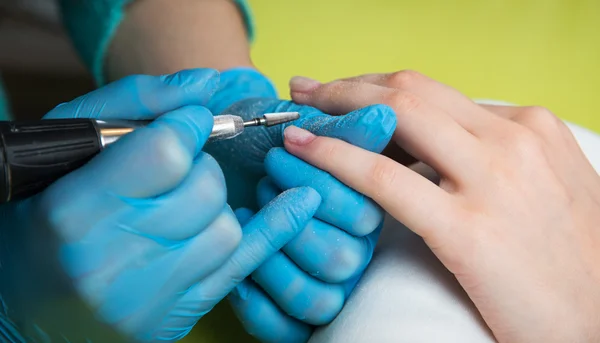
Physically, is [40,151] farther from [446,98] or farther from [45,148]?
[446,98]

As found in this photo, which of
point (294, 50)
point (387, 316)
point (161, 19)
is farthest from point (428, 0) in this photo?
point (387, 316)

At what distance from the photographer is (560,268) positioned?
0.61 meters

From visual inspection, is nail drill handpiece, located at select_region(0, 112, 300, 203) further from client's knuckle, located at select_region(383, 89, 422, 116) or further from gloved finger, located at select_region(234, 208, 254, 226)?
client's knuckle, located at select_region(383, 89, 422, 116)

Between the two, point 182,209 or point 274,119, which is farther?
point 274,119

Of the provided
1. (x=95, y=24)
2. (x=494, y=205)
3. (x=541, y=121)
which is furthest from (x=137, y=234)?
(x=95, y=24)

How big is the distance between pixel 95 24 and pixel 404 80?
68 cm

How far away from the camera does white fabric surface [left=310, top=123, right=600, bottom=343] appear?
573 millimetres

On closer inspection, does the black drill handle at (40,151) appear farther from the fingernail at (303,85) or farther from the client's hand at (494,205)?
the fingernail at (303,85)

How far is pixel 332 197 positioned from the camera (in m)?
0.59

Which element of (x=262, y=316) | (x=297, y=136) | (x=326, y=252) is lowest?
(x=262, y=316)

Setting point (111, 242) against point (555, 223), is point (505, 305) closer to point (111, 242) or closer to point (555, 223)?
point (555, 223)

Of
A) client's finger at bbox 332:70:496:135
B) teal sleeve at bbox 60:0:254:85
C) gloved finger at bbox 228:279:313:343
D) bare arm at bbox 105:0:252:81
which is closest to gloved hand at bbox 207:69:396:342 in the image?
gloved finger at bbox 228:279:313:343

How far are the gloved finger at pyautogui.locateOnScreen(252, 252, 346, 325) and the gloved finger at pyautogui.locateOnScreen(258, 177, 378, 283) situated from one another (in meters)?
0.01

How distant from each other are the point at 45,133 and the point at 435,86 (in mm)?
477
